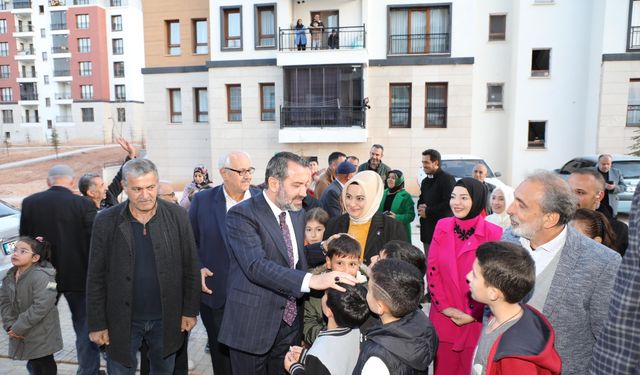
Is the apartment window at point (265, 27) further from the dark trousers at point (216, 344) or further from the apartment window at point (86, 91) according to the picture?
the apartment window at point (86, 91)

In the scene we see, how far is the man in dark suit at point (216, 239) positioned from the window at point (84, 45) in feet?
184

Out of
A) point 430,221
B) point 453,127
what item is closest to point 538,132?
point 453,127

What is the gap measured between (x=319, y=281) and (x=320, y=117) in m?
16.6

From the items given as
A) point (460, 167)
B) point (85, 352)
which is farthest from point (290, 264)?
point (460, 167)

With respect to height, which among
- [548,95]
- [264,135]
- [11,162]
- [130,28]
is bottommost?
[11,162]

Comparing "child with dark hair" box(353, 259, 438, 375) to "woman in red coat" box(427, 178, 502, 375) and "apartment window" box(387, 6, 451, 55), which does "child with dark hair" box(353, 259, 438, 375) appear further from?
"apartment window" box(387, 6, 451, 55)

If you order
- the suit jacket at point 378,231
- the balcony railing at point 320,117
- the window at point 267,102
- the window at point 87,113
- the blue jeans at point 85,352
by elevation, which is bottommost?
the blue jeans at point 85,352

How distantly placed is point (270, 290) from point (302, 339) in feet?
2.06

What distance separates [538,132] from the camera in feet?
61.1

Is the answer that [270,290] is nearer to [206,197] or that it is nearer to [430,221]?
[206,197]

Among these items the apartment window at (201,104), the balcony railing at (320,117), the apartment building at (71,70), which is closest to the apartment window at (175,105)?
the apartment window at (201,104)

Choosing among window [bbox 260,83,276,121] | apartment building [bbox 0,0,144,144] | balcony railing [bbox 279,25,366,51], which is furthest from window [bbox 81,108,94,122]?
balcony railing [bbox 279,25,366,51]

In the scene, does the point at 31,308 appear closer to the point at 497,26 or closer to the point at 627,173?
the point at 627,173

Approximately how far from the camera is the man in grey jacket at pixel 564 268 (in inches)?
86.7
